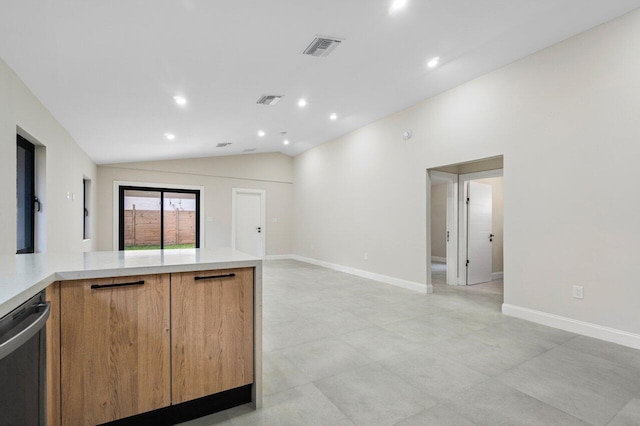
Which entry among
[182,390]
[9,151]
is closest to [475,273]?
[182,390]

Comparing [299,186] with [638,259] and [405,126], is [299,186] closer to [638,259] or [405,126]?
[405,126]

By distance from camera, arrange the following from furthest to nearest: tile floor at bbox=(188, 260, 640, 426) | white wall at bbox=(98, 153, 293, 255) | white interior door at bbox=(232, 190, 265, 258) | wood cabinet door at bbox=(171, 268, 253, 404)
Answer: white interior door at bbox=(232, 190, 265, 258) < white wall at bbox=(98, 153, 293, 255) < tile floor at bbox=(188, 260, 640, 426) < wood cabinet door at bbox=(171, 268, 253, 404)

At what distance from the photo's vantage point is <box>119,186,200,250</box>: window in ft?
23.9

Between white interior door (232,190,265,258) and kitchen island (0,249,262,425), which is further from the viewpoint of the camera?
white interior door (232,190,265,258)

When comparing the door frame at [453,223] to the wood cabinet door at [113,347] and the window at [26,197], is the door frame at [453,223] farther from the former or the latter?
the window at [26,197]

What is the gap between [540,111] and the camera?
3.48m

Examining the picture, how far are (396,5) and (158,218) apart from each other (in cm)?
700

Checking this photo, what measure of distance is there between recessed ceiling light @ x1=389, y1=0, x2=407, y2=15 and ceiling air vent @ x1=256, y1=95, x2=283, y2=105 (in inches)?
80.3

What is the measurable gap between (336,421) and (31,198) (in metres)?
3.75

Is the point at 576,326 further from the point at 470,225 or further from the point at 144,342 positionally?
the point at 144,342

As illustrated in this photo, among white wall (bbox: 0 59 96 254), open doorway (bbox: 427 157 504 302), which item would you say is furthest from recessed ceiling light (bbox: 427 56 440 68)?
white wall (bbox: 0 59 96 254)

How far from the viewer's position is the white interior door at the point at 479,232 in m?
5.38

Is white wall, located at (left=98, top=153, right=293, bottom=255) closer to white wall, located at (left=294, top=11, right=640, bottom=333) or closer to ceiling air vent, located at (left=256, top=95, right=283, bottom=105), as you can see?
ceiling air vent, located at (left=256, top=95, right=283, bottom=105)

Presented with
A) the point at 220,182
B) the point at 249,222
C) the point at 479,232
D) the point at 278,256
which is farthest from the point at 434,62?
the point at 278,256
